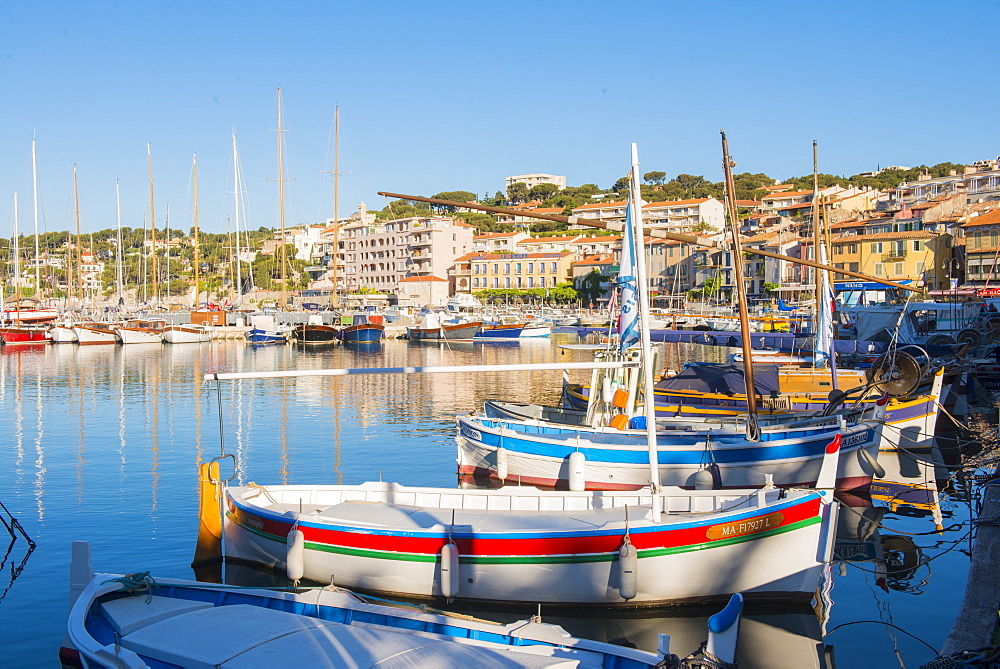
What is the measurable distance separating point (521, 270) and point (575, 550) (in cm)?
11512

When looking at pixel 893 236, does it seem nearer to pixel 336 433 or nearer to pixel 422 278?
pixel 336 433

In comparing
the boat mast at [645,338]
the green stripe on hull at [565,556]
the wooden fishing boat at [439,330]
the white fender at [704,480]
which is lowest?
the white fender at [704,480]

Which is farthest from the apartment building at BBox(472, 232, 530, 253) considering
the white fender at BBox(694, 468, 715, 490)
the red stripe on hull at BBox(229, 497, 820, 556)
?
the red stripe on hull at BBox(229, 497, 820, 556)

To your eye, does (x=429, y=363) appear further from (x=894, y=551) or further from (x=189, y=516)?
(x=894, y=551)

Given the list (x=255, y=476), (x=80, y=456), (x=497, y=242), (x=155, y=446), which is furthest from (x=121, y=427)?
(x=497, y=242)

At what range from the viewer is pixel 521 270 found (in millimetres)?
126375

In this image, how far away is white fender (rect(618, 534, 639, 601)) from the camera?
11.8 meters

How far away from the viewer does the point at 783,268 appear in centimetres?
9400

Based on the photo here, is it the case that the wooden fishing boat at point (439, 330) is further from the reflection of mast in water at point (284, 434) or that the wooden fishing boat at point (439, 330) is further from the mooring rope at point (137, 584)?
the mooring rope at point (137, 584)

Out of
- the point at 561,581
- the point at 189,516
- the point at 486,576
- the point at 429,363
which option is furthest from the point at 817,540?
the point at 429,363

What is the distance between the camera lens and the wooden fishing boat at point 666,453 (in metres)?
18.8

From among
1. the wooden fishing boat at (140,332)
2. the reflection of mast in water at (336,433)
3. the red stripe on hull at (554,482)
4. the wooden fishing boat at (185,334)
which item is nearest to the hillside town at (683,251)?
the wooden fishing boat at (185,334)

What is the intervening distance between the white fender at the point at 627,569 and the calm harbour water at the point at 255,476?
56 centimetres

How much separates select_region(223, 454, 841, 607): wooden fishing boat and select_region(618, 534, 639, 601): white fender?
16mm
